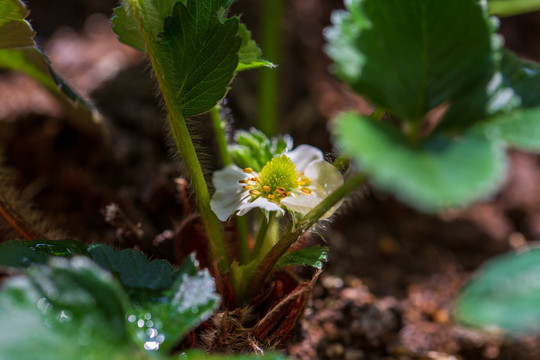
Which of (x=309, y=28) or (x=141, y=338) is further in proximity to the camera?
(x=309, y=28)

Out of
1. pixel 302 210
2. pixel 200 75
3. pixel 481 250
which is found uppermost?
pixel 200 75

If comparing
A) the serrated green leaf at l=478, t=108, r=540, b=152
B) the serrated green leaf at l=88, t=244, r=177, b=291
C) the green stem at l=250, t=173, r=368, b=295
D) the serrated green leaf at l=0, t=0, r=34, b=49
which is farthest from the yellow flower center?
the serrated green leaf at l=0, t=0, r=34, b=49

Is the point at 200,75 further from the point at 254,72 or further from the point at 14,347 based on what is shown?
the point at 254,72

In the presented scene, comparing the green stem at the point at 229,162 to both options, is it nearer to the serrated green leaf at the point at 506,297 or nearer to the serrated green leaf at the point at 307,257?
the serrated green leaf at the point at 307,257

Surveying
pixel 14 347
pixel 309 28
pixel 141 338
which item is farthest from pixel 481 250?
pixel 14 347

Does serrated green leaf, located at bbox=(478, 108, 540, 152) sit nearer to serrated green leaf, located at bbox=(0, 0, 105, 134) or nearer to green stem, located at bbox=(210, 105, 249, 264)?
green stem, located at bbox=(210, 105, 249, 264)

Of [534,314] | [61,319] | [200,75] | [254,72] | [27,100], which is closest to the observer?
[534,314]

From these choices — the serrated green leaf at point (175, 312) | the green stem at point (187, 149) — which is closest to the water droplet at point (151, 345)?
the serrated green leaf at point (175, 312)

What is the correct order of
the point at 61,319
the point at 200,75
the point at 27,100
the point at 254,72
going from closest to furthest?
1. the point at 61,319
2. the point at 200,75
3. the point at 27,100
4. the point at 254,72
